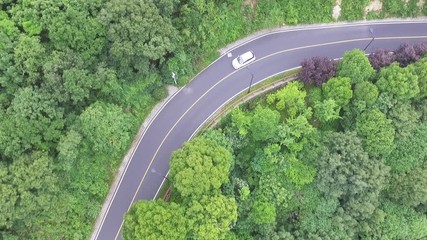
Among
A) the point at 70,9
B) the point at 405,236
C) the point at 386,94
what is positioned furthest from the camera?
the point at 405,236

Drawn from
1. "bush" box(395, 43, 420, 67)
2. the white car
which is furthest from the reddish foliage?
the white car

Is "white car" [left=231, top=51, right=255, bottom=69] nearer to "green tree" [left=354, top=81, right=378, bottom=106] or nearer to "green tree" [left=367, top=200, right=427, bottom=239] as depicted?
"green tree" [left=354, top=81, right=378, bottom=106]

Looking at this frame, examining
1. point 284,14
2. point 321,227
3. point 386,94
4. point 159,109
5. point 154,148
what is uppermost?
point 284,14

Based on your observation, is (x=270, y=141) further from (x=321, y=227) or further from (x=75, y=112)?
(x=75, y=112)

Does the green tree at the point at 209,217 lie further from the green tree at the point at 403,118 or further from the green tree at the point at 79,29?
the green tree at the point at 403,118

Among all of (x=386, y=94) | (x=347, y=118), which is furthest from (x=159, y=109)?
(x=386, y=94)
